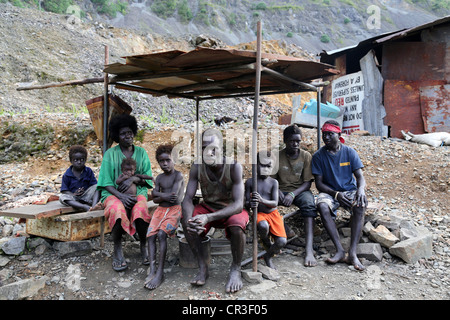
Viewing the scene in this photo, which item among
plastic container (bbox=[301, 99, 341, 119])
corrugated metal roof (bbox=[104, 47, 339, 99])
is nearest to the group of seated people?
corrugated metal roof (bbox=[104, 47, 339, 99])

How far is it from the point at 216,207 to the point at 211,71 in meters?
1.34

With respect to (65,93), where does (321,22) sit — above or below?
above

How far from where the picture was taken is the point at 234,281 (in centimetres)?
299

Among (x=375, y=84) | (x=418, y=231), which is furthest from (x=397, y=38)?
(x=418, y=231)

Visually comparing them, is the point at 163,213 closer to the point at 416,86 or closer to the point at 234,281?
the point at 234,281

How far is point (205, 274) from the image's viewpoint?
10.1 ft

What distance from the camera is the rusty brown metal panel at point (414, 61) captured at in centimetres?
859

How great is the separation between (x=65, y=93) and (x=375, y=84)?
11645mm

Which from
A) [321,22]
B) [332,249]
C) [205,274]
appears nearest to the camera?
[205,274]

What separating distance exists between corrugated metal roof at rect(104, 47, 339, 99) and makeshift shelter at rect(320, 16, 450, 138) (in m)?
5.50

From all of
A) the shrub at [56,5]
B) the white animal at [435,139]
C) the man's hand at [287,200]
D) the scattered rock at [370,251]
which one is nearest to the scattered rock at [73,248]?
the man's hand at [287,200]

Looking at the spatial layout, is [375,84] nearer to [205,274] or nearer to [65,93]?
[205,274]

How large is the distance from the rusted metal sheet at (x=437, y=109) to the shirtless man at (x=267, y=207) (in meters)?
6.86

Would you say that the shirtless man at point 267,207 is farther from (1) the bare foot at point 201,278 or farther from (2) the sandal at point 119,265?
(2) the sandal at point 119,265
